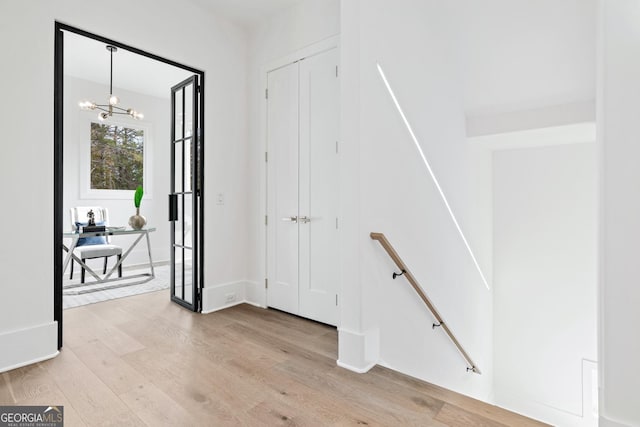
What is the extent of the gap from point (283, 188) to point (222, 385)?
1886 mm

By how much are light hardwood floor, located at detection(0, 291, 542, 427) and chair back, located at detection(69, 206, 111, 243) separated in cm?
255

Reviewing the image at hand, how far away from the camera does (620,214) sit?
56.0 inches

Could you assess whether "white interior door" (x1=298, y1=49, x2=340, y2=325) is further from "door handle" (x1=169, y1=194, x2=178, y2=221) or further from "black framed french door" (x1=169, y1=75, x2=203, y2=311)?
"door handle" (x1=169, y1=194, x2=178, y2=221)

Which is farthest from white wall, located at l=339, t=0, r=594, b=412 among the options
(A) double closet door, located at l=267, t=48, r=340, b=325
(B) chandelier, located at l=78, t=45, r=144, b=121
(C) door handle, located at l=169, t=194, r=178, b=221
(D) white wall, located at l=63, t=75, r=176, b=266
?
(D) white wall, located at l=63, t=75, r=176, b=266

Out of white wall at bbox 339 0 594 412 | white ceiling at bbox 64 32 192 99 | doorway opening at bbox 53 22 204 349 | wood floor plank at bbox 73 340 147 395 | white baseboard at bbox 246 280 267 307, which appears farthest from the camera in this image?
white ceiling at bbox 64 32 192 99

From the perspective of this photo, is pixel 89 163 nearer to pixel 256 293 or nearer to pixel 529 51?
pixel 256 293

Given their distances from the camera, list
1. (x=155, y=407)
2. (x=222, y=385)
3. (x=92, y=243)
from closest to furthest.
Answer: (x=155, y=407) < (x=222, y=385) < (x=92, y=243)

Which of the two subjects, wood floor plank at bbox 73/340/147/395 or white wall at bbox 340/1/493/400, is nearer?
wood floor plank at bbox 73/340/147/395

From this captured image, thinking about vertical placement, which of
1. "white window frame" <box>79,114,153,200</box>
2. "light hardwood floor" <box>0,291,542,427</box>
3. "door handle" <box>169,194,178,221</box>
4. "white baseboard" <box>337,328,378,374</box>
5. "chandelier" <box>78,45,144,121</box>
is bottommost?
"light hardwood floor" <box>0,291,542,427</box>

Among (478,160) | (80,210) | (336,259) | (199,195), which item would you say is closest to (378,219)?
(336,259)

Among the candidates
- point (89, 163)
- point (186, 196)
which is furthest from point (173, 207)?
point (89, 163)

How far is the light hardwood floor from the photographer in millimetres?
1664

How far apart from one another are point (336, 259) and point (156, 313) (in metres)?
1.90

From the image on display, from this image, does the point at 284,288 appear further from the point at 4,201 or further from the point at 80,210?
the point at 80,210
